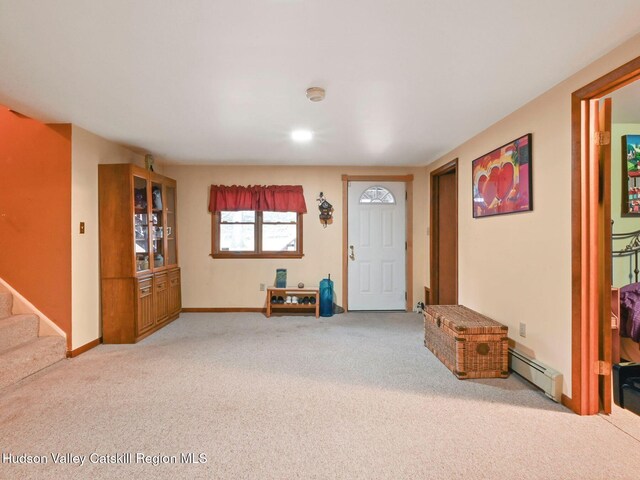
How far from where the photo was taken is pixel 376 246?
5660 millimetres

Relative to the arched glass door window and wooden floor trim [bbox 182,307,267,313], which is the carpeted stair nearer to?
wooden floor trim [bbox 182,307,267,313]

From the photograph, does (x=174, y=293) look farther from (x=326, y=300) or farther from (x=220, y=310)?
(x=326, y=300)

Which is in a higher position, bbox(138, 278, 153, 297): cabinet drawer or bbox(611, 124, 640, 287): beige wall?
bbox(611, 124, 640, 287): beige wall

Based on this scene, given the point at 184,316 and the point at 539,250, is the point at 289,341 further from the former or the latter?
the point at 539,250

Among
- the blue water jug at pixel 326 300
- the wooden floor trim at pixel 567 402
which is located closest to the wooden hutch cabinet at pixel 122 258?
the blue water jug at pixel 326 300

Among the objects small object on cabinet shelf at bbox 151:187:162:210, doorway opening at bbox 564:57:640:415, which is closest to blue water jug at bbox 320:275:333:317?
small object on cabinet shelf at bbox 151:187:162:210

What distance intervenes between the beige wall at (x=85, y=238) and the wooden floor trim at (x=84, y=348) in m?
0.03

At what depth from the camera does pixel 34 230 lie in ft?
11.7

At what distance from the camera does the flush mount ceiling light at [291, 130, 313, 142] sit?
3.80m

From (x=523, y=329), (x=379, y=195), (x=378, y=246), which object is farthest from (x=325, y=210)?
(x=523, y=329)

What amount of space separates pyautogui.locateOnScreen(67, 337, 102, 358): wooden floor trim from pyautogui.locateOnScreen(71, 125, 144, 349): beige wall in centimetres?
3

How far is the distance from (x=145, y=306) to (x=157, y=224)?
112 cm

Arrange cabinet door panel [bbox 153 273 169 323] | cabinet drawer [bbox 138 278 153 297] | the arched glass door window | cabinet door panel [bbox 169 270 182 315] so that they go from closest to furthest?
1. cabinet drawer [bbox 138 278 153 297]
2. cabinet door panel [bbox 153 273 169 323]
3. cabinet door panel [bbox 169 270 182 315]
4. the arched glass door window

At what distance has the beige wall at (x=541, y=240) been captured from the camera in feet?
8.16
